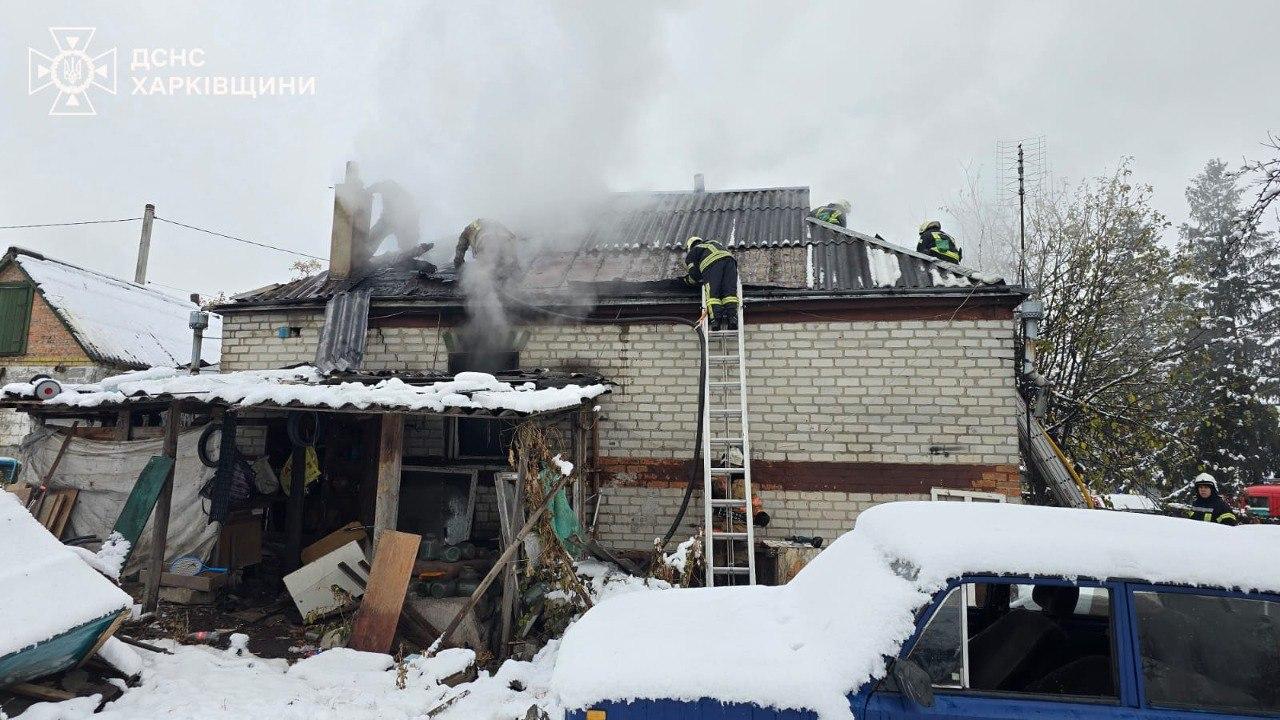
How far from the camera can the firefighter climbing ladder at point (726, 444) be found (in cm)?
684

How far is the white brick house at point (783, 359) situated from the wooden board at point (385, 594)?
2.69 meters

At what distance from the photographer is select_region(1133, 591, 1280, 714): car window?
233 centimetres

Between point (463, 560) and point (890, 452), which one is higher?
point (890, 452)

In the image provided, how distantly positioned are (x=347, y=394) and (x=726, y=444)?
14.7 ft

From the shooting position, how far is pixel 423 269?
928 cm

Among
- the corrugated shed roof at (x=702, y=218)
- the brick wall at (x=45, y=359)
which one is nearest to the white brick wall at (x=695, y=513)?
the corrugated shed roof at (x=702, y=218)

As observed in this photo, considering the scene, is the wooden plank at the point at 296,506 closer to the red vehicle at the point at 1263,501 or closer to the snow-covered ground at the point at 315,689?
the snow-covered ground at the point at 315,689

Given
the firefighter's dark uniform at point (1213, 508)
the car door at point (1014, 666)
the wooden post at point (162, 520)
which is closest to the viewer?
the car door at point (1014, 666)

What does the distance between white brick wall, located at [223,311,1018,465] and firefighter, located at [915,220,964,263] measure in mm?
1780

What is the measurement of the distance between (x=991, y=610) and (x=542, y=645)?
4.08 meters

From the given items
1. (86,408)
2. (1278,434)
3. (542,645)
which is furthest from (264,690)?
(1278,434)

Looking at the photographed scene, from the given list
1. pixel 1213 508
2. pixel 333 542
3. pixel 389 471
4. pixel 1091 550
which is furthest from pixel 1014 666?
pixel 1213 508

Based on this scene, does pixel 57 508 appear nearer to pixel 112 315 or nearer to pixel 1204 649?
pixel 1204 649

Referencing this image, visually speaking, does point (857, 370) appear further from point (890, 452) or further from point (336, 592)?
point (336, 592)
